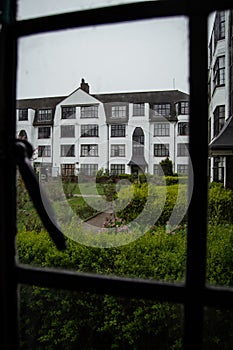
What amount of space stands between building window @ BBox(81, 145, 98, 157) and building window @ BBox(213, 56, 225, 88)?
28.4 inches

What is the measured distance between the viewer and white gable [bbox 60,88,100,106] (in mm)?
1627

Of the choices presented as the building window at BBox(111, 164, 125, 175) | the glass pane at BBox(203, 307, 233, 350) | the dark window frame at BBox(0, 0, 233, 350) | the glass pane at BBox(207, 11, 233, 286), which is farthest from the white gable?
the dark window frame at BBox(0, 0, 233, 350)

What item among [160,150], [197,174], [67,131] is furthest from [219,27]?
[197,174]

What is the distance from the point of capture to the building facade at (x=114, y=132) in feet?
5.34

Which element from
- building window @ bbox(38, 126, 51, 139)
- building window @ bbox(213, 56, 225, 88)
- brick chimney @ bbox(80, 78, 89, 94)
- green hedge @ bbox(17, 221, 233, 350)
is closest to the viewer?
green hedge @ bbox(17, 221, 233, 350)

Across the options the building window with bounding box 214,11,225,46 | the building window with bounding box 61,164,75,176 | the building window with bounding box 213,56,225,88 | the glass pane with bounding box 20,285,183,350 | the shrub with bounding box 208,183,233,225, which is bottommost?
the glass pane with bounding box 20,285,183,350

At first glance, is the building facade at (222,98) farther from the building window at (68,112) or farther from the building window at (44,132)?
the building window at (44,132)

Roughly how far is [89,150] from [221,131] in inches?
29.3

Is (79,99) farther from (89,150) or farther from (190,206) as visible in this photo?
(190,206)

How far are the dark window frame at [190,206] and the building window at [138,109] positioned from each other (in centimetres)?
131

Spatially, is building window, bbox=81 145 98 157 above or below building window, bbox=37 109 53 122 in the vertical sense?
below

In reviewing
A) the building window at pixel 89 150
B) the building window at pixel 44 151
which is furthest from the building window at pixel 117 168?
the building window at pixel 44 151

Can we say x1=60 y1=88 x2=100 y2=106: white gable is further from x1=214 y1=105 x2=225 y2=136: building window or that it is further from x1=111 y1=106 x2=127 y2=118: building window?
x1=214 y1=105 x2=225 y2=136: building window

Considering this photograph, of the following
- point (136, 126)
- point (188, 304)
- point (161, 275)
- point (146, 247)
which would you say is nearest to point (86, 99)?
point (136, 126)
